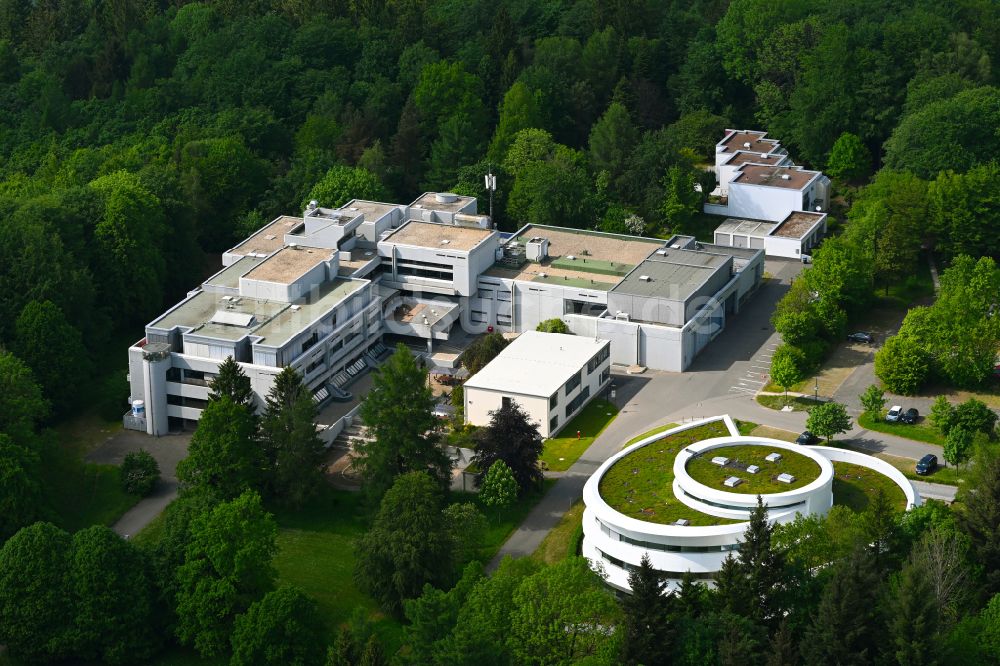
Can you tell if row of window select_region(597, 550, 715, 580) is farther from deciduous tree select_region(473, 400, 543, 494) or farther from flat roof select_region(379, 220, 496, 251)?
flat roof select_region(379, 220, 496, 251)

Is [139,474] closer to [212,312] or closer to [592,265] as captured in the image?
[212,312]

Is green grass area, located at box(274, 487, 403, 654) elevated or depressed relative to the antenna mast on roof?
depressed

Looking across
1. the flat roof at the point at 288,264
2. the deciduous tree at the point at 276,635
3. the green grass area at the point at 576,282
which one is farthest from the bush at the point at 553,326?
the deciduous tree at the point at 276,635

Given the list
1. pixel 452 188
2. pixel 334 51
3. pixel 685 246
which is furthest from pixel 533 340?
pixel 334 51

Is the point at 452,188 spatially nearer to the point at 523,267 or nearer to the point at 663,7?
the point at 523,267

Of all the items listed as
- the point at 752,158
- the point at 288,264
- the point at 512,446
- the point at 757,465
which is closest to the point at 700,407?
the point at 512,446

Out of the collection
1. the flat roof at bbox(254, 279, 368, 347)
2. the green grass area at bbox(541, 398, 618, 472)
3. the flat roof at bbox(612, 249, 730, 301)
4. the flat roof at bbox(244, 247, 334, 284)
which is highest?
the flat roof at bbox(244, 247, 334, 284)

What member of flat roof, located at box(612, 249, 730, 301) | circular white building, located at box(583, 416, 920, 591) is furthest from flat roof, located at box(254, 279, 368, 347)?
circular white building, located at box(583, 416, 920, 591)
